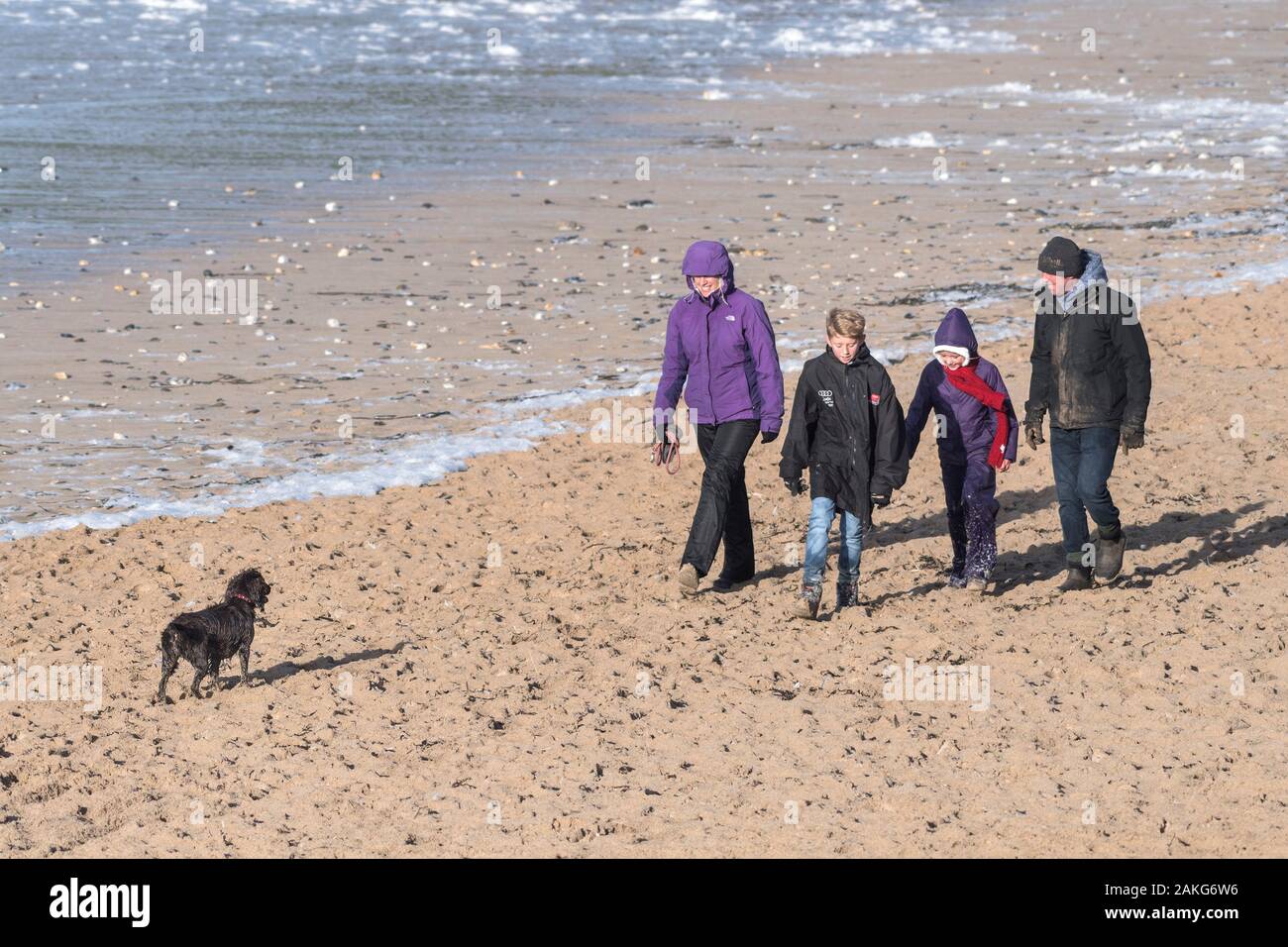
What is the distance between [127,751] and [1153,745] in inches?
182

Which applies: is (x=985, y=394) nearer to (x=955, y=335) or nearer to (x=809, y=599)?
(x=955, y=335)

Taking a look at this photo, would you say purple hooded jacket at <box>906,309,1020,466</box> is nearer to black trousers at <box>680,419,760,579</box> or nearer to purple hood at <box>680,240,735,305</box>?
black trousers at <box>680,419,760,579</box>

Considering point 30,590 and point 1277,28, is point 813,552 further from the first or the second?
point 1277,28

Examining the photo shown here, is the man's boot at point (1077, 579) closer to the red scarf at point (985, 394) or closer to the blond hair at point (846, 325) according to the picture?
the red scarf at point (985, 394)

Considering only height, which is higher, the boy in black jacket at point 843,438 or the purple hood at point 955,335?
the purple hood at point 955,335

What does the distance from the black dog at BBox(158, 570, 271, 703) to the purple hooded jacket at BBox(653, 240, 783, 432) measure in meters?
2.54

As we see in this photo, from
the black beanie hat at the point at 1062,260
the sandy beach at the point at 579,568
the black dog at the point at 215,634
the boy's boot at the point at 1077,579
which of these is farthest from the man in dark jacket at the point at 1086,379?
the black dog at the point at 215,634

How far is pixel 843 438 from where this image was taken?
879cm

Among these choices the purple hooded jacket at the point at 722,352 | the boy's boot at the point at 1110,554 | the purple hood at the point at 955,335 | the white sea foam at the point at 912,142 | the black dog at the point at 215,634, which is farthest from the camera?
the white sea foam at the point at 912,142

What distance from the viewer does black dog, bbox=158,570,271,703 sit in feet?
26.6

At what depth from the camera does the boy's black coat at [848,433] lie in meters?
8.66

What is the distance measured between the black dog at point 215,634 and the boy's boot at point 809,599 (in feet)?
9.23

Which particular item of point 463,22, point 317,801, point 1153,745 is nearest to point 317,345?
point 317,801

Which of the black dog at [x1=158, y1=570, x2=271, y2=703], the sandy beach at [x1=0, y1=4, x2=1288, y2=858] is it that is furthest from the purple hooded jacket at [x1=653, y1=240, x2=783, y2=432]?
the black dog at [x1=158, y1=570, x2=271, y2=703]
